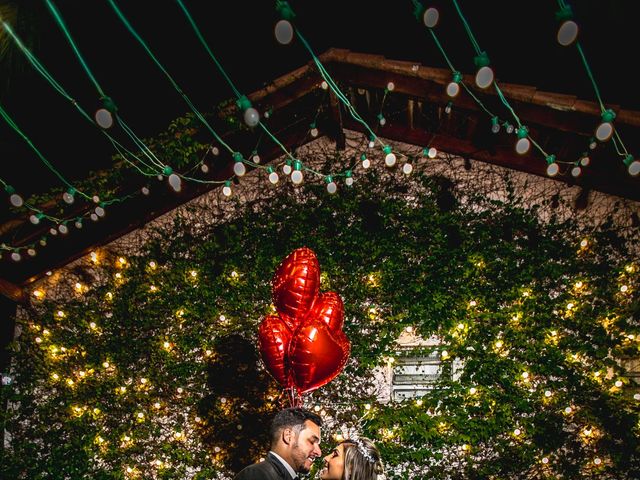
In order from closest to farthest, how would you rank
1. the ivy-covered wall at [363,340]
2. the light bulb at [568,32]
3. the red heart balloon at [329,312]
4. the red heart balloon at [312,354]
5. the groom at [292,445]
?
1. the light bulb at [568,32]
2. the groom at [292,445]
3. the red heart balloon at [312,354]
4. the red heart balloon at [329,312]
5. the ivy-covered wall at [363,340]

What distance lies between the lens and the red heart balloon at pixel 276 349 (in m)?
2.70

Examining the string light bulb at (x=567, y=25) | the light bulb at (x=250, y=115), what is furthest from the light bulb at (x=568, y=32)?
the light bulb at (x=250, y=115)

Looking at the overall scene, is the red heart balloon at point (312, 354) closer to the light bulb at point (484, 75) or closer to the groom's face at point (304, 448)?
the groom's face at point (304, 448)

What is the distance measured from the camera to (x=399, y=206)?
4586mm

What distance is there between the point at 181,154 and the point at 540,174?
13.6 feet

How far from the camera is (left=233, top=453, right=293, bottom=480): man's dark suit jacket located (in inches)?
84.1

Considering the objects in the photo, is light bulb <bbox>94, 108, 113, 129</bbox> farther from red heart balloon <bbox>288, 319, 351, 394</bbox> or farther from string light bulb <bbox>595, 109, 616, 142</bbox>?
string light bulb <bbox>595, 109, 616, 142</bbox>

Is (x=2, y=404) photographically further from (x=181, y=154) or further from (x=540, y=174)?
(x=540, y=174)

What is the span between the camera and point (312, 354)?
2543 millimetres

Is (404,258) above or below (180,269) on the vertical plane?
below

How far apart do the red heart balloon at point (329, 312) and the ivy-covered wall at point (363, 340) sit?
1.61 m

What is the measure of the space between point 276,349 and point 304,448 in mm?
647

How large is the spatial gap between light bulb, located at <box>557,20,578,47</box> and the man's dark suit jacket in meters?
2.60

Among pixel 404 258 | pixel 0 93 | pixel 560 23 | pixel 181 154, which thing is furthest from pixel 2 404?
pixel 560 23
